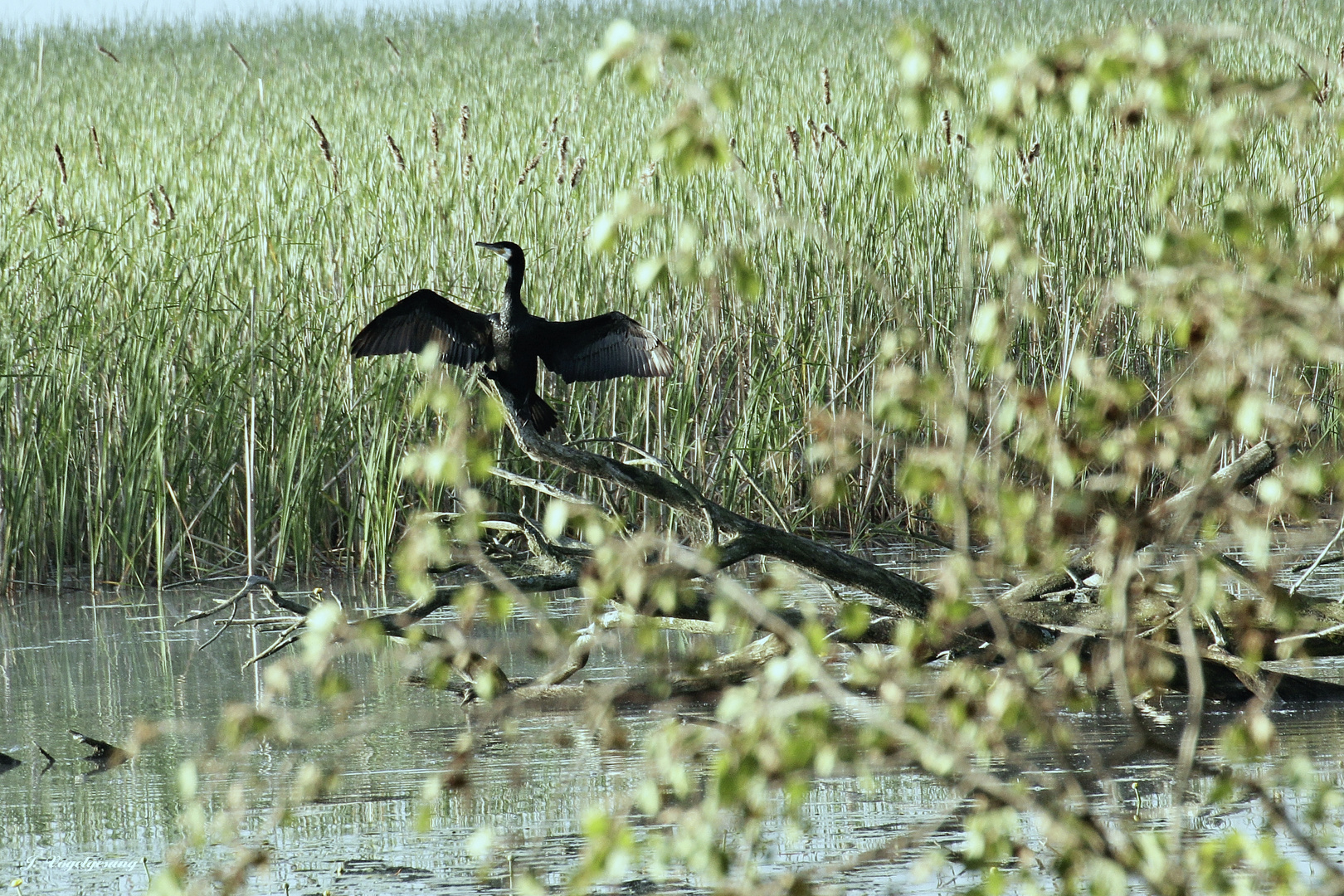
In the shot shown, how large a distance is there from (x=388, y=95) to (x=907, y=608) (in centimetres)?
1165

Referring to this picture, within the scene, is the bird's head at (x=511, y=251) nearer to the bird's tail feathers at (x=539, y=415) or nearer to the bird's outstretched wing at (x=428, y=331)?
the bird's outstretched wing at (x=428, y=331)

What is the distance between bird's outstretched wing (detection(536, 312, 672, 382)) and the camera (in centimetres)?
483

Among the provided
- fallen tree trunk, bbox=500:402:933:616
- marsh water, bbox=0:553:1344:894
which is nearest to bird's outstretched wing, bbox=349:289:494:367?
marsh water, bbox=0:553:1344:894

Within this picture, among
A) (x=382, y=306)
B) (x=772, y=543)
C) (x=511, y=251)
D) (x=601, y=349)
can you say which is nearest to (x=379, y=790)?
(x=772, y=543)

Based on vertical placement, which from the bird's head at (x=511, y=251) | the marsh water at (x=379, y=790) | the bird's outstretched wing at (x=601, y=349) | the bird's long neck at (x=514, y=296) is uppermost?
the bird's head at (x=511, y=251)

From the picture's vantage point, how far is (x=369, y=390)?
5.95 meters

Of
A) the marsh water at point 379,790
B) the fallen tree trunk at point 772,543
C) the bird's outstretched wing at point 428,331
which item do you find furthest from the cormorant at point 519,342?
the fallen tree trunk at point 772,543

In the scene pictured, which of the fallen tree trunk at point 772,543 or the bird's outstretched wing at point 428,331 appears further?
the bird's outstretched wing at point 428,331

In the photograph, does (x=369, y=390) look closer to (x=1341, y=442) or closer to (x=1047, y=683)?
(x=1047, y=683)

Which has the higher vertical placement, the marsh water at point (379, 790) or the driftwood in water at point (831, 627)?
the driftwood in water at point (831, 627)

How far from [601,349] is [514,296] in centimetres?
29

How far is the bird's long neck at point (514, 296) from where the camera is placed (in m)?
4.82

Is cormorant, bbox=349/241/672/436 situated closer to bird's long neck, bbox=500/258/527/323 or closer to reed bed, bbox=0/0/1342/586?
bird's long neck, bbox=500/258/527/323

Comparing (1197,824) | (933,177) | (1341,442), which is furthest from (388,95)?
(1197,824)
